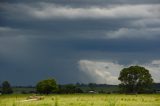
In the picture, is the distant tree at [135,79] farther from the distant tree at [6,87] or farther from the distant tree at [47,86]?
the distant tree at [6,87]

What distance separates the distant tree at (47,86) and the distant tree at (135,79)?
21.1m

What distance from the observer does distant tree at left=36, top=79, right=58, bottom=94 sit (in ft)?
424

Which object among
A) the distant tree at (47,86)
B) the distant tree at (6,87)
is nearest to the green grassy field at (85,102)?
the distant tree at (47,86)

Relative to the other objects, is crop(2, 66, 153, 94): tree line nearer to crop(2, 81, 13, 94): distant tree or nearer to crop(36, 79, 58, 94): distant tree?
crop(36, 79, 58, 94): distant tree

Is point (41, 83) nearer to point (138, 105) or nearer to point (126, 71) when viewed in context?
point (126, 71)

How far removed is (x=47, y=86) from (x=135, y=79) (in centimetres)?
2717

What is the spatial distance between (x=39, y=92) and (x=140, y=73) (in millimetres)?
30628

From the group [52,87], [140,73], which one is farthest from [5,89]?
[140,73]

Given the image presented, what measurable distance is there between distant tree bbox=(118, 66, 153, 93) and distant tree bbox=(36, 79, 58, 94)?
69.4 ft

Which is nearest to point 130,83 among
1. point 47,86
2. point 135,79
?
point 135,79

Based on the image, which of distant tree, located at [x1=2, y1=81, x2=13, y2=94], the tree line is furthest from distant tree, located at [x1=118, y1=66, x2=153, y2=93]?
distant tree, located at [x1=2, y1=81, x2=13, y2=94]

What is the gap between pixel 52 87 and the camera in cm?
13012

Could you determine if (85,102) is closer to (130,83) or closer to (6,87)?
(130,83)

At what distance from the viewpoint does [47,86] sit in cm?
12912
